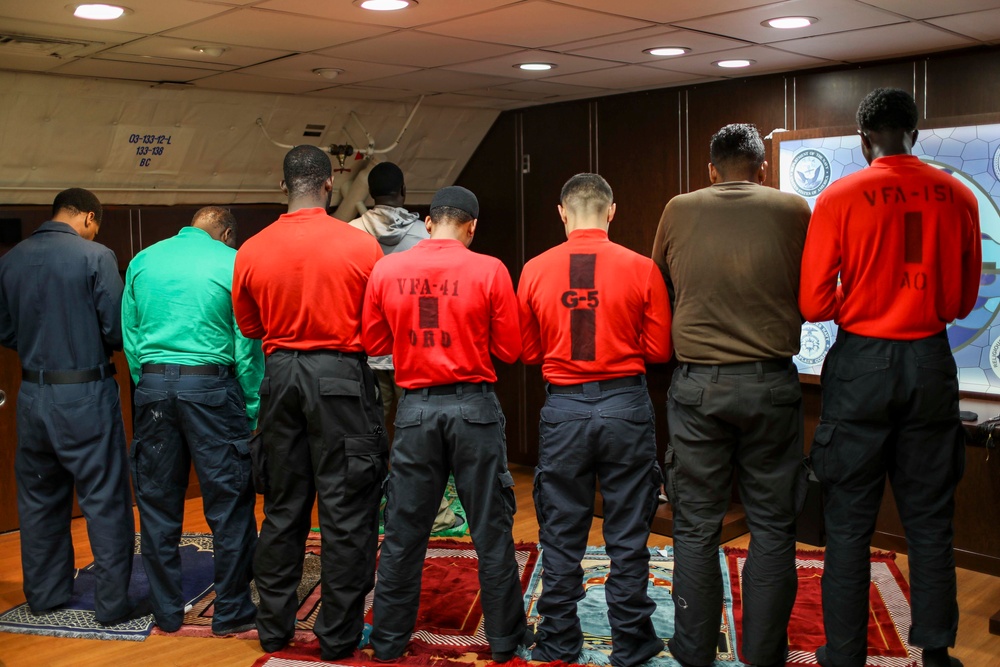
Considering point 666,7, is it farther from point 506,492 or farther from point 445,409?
point 506,492

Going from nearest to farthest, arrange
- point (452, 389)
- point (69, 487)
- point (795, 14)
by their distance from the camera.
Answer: point (452, 389)
point (795, 14)
point (69, 487)

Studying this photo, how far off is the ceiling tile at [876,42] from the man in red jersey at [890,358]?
1.06 m

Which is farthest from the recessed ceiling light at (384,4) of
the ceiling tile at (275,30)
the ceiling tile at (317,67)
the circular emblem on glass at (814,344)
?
the circular emblem on glass at (814,344)

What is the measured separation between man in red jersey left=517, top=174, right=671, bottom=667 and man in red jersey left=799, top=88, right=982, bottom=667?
58 centimetres

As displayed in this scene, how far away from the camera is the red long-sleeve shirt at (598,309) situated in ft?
11.2

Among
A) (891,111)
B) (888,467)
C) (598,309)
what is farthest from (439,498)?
(891,111)

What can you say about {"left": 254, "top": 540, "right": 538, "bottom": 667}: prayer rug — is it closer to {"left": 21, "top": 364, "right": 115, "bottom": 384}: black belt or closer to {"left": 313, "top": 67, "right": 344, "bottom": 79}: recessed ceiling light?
{"left": 21, "top": 364, "right": 115, "bottom": 384}: black belt

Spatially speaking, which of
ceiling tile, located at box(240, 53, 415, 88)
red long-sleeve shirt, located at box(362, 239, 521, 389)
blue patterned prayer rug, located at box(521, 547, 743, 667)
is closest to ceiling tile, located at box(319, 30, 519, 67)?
ceiling tile, located at box(240, 53, 415, 88)

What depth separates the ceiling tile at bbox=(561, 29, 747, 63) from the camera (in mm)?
4215

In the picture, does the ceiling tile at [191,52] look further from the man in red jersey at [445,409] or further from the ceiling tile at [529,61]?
the man in red jersey at [445,409]

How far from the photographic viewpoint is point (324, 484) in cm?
362

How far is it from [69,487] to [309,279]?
1.63m

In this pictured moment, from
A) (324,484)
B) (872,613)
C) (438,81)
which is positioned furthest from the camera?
(438,81)

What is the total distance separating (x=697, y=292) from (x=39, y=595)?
3.05 m
